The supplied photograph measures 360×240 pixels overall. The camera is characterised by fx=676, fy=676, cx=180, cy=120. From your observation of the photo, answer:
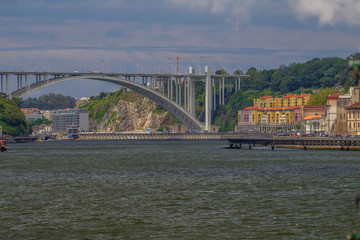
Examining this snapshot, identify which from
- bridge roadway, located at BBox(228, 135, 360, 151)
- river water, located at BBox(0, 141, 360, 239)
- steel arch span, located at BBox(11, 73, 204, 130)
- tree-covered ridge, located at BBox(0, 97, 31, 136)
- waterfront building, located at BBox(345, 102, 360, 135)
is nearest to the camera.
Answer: river water, located at BBox(0, 141, 360, 239)

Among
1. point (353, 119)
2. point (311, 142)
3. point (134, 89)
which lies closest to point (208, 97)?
point (134, 89)

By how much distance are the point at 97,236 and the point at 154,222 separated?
3589 millimetres

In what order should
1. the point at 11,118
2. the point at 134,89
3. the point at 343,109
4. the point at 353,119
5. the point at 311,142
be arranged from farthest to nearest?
1. the point at 11,118
2. the point at 134,89
3. the point at 343,109
4. the point at 353,119
5. the point at 311,142

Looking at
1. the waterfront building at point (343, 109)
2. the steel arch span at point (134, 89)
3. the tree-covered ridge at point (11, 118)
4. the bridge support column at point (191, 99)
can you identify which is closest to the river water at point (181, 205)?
the waterfront building at point (343, 109)

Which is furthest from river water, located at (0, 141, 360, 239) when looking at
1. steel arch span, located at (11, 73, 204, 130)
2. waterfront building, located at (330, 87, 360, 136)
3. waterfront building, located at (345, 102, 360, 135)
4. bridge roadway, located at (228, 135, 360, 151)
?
steel arch span, located at (11, 73, 204, 130)

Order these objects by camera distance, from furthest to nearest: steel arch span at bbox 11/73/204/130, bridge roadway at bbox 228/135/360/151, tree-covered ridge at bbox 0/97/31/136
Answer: tree-covered ridge at bbox 0/97/31/136
steel arch span at bbox 11/73/204/130
bridge roadway at bbox 228/135/360/151

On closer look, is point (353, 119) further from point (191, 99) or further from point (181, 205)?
point (181, 205)

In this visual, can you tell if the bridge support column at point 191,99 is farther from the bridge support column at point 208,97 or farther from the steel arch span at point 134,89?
the bridge support column at point 208,97

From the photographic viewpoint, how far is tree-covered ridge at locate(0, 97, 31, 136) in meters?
167

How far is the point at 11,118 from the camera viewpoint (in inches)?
6693

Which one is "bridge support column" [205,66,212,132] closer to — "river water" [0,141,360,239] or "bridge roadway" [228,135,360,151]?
"bridge roadway" [228,135,360,151]

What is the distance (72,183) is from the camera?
4462 cm

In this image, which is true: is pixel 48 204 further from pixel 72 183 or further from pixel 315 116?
pixel 315 116

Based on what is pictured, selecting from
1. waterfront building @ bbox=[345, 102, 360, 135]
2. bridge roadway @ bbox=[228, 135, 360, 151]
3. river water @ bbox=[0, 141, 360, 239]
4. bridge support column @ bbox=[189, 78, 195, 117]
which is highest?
bridge support column @ bbox=[189, 78, 195, 117]
